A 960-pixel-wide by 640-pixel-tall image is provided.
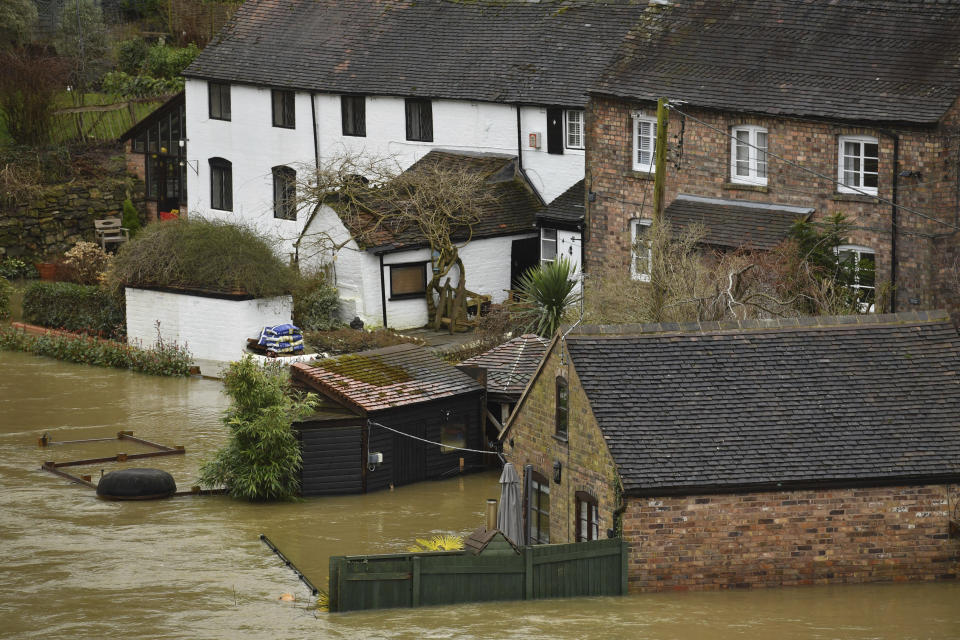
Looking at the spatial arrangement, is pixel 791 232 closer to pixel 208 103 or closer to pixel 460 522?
pixel 460 522

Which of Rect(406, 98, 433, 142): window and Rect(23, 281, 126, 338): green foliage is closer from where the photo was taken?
Rect(23, 281, 126, 338): green foliage

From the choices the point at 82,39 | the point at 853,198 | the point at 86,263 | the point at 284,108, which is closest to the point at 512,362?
the point at 853,198

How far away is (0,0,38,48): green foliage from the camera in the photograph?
2411 inches

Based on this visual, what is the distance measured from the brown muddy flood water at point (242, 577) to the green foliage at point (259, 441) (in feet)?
1.39

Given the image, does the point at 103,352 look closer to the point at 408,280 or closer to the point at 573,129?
the point at 408,280

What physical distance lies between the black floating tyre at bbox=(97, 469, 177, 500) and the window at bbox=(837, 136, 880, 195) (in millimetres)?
15474

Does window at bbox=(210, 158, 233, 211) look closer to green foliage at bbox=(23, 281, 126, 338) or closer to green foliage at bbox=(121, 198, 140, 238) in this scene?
green foliage at bbox=(121, 198, 140, 238)

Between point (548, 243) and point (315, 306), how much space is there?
6.31 metres

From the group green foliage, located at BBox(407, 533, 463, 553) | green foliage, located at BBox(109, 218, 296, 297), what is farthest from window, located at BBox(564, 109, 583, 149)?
green foliage, located at BBox(407, 533, 463, 553)

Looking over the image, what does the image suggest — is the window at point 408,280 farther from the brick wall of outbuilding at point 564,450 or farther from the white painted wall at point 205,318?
the brick wall of outbuilding at point 564,450

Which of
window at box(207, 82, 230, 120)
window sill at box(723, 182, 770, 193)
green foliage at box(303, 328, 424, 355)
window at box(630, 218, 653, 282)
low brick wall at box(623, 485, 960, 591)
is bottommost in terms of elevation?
low brick wall at box(623, 485, 960, 591)

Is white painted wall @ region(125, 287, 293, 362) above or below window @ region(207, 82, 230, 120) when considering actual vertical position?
below

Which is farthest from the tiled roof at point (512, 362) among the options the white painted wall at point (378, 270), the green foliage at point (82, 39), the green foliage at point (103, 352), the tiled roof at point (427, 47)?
the green foliage at point (82, 39)

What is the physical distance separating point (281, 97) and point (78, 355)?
11.2 metres
